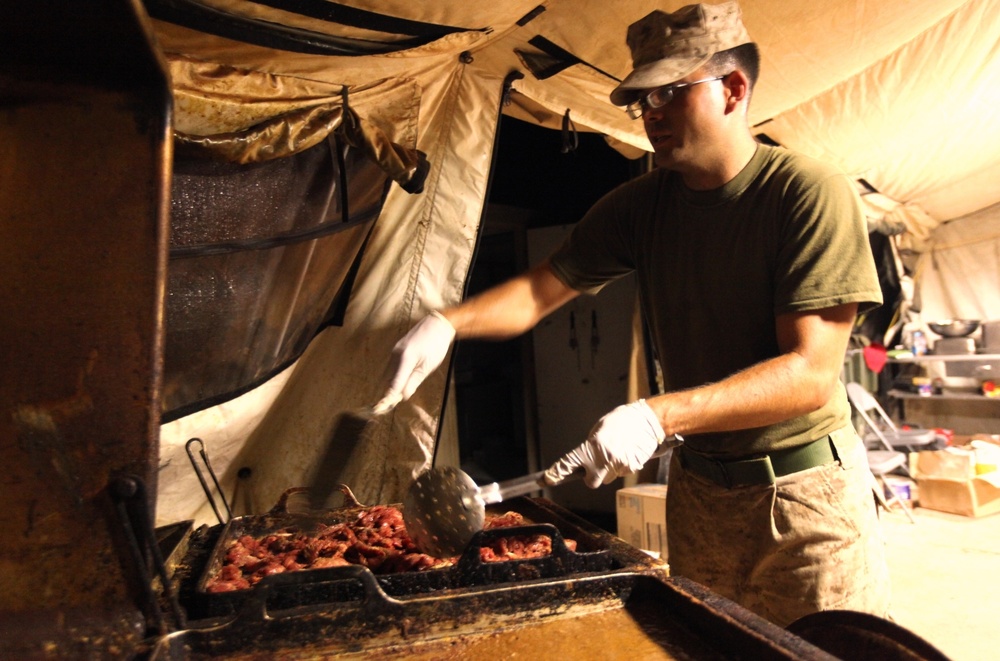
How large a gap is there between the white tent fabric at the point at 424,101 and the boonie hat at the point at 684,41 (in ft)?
2.13

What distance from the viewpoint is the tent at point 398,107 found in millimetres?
2145

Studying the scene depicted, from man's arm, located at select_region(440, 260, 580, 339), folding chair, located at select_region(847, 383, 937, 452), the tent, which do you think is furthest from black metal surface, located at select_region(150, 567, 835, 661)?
folding chair, located at select_region(847, 383, 937, 452)

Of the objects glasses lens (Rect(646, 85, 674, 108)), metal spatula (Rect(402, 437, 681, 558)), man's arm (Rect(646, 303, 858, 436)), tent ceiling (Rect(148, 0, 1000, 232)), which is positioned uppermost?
tent ceiling (Rect(148, 0, 1000, 232))

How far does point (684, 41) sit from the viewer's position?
1922 mm

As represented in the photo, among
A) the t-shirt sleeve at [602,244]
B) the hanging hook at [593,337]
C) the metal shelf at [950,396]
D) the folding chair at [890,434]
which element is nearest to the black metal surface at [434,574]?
the t-shirt sleeve at [602,244]

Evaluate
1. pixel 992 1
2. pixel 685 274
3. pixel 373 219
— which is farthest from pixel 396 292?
pixel 992 1

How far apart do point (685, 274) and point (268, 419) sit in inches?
81.0

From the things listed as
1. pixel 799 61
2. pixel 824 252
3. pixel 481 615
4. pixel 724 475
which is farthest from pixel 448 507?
pixel 799 61

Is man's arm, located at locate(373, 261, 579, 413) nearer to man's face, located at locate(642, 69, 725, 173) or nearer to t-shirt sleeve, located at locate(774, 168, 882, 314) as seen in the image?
man's face, located at locate(642, 69, 725, 173)

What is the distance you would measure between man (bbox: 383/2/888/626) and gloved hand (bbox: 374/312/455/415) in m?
0.05

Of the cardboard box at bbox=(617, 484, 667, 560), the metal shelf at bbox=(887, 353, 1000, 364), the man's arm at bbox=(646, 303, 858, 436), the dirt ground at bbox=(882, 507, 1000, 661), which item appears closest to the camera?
the man's arm at bbox=(646, 303, 858, 436)

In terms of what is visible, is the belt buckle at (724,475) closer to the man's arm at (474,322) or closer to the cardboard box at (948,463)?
the man's arm at (474,322)

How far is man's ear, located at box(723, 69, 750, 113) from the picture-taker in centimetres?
195

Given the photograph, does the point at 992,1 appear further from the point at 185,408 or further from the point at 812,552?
the point at 185,408
